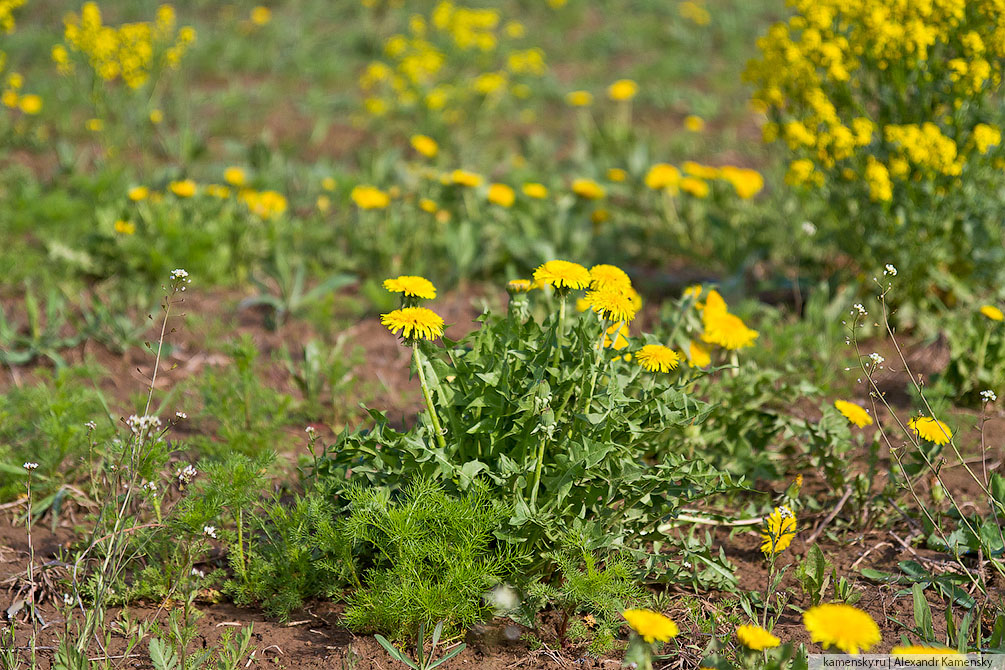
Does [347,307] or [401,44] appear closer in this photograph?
[347,307]

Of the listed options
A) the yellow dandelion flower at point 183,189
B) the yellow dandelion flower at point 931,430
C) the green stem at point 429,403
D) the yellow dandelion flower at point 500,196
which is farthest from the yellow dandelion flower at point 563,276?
the yellow dandelion flower at point 183,189

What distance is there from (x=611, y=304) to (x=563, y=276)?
14 cm

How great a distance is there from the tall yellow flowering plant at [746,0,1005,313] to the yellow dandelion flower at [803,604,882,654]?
89.9 inches

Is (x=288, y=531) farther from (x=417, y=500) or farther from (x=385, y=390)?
(x=385, y=390)

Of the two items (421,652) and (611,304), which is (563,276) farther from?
(421,652)

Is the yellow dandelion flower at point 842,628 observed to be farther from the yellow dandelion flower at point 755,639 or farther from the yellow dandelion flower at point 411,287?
the yellow dandelion flower at point 411,287

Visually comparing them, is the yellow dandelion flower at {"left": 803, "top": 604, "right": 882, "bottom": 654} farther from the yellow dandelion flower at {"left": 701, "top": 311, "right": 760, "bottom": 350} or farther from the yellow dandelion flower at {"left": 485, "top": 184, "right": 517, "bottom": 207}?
the yellow dandelion flower at {"left": 485, "top": 184, "right": 517, "bottom": 207}

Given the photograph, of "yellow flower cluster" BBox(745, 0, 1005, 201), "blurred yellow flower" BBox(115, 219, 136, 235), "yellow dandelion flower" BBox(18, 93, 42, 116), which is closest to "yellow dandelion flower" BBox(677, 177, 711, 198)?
"yellow flower cluster" BBox(745, 0, 1005, 201)

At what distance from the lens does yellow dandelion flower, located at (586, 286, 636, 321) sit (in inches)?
86.7

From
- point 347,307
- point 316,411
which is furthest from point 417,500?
point 347,307

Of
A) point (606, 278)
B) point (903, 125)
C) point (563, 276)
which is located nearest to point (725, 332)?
point (606, 278)

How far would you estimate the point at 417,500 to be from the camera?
86.2 inches

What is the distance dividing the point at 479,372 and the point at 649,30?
7225 millimetres

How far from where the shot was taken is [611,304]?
7.24ft
